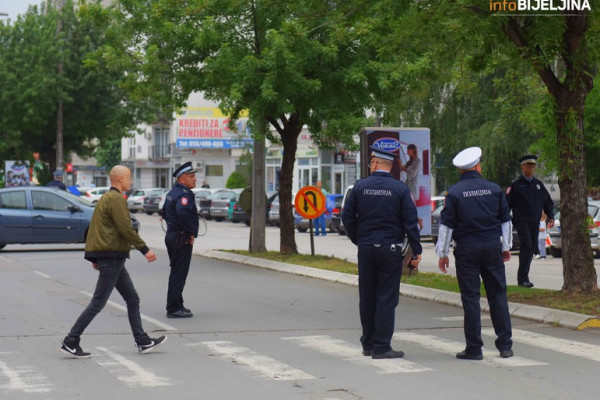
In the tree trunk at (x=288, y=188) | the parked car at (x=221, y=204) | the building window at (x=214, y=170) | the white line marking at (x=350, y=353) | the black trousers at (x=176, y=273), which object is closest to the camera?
the white line marking at (x=350, y=353)

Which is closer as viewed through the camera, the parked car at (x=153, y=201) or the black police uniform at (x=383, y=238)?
the black police uniform at (x=383, y=238)

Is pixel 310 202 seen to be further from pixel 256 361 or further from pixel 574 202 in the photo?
pixel 256 361

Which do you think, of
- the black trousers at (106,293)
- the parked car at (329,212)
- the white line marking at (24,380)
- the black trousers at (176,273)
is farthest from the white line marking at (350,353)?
the parked car at (329,212)

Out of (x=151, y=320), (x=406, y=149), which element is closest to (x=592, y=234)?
(x=406, y=149)

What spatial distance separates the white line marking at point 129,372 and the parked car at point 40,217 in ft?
52.7

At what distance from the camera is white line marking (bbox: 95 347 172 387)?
8.45 meters

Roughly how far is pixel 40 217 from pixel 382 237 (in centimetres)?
1748

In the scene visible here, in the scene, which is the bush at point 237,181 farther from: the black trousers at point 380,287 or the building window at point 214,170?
the black trousers at point 380,287

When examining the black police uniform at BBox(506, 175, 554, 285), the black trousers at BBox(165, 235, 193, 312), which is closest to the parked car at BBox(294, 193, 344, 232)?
the black police uniform at BBox(506, 175, 554, 285)

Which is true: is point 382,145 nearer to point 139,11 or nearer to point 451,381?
point 139,11

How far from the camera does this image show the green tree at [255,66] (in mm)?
20297

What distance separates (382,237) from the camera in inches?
376

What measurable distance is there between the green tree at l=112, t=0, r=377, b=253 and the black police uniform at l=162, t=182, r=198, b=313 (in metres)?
6.90

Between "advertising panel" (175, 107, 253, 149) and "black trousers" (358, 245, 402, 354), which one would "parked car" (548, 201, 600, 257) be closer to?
"black trousers" (358, 245, 402, 354)
